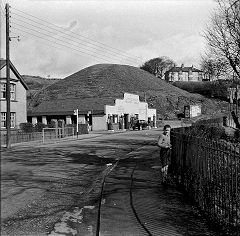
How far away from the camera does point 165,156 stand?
418 inches

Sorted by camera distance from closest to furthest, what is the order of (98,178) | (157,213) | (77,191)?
(157,213), (77,191), (98,178)

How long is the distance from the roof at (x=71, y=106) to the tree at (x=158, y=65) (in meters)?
92.9

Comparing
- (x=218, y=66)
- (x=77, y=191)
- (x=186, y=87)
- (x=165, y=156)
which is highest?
(x=186, y=87)

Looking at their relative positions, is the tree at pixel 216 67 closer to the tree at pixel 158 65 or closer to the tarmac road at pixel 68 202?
the tarmac road at pixel 68 202

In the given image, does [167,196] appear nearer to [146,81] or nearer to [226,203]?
[226,203]

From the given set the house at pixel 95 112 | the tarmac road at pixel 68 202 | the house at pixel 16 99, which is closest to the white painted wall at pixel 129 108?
the house at pixel 95 112

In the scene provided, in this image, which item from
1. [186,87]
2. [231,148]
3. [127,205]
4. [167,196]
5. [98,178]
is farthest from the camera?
[186,87]

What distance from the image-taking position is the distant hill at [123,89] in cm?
11138

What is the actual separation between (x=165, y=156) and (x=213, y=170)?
364 cm

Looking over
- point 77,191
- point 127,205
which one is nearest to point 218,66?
point 77,191

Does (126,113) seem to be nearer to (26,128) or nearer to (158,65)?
(26,128)

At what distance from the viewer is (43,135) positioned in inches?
1270

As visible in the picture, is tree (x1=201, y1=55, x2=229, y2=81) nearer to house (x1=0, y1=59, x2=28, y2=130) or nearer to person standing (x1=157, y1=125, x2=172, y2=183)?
person standing (x1=157, y1=125, x2=172, y2=183)

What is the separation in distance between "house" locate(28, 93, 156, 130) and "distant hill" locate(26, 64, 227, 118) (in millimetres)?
32971
